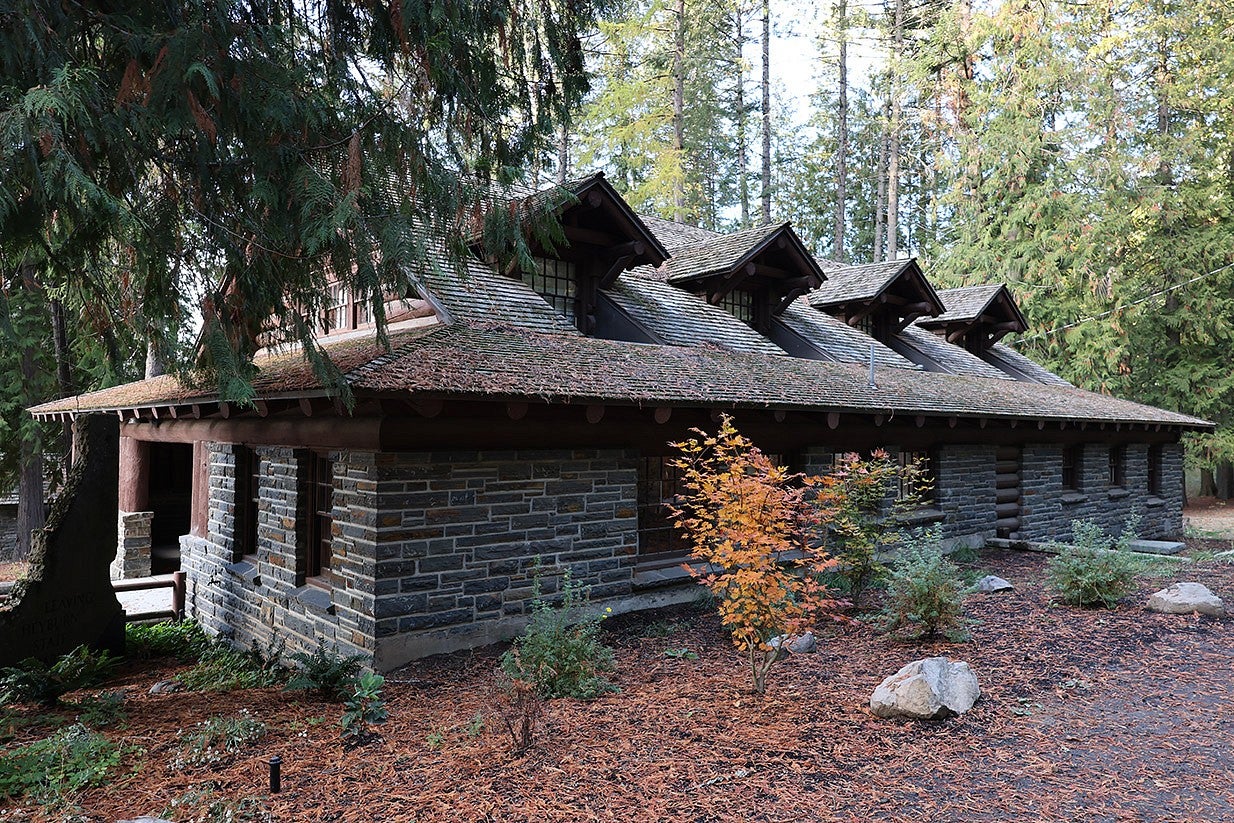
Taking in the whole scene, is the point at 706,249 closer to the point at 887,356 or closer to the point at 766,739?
the point at 887,356

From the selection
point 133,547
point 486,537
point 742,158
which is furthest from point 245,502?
point 742,158

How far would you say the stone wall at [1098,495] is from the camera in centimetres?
1445

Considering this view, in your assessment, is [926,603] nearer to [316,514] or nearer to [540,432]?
[540,432]

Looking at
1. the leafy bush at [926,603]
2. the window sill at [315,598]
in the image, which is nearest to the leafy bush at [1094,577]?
the leafy bush at [926,603]

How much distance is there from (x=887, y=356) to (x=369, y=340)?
1012cm

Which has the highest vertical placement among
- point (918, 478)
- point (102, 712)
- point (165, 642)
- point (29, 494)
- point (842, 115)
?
point (842, 115)

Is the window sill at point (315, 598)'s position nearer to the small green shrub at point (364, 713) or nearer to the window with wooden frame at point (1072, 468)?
the small green shrub at point (364, 713)

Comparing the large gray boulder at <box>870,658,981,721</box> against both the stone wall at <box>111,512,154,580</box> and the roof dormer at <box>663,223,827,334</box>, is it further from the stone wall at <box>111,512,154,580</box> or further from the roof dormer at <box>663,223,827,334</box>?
the stone wall at <box>111,512,154,580</box>

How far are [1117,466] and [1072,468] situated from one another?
7.02ft

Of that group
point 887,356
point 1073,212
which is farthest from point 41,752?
point 1073,212

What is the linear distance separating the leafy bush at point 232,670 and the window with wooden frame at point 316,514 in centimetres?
102

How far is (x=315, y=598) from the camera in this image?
300 inches

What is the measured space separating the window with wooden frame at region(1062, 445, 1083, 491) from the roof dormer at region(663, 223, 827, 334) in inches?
289

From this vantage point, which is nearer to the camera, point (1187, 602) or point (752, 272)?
point (1187, 602)
